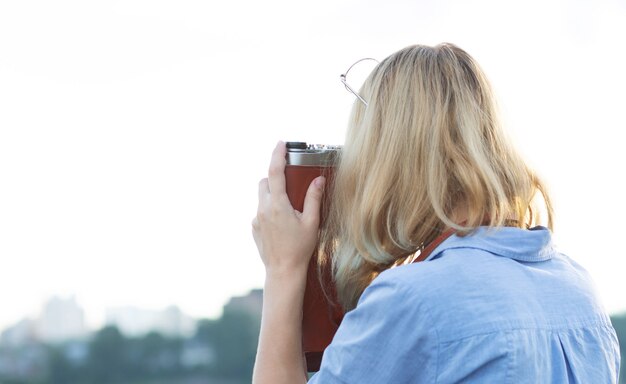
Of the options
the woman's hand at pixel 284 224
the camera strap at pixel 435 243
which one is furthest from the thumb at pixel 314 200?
the camera strap at pixel 435 243

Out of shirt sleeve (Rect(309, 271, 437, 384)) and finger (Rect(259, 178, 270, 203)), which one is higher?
finger (Rect(259, 178, 270, 203))

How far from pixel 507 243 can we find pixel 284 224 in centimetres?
24

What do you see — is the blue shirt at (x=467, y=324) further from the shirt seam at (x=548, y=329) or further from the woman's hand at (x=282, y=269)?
the woman's hand at (x=282, y=269)

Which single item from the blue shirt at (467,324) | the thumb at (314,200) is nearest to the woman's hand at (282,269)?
the thumb at (314,200)

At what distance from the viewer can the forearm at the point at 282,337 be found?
91cm

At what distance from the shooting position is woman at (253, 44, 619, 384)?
0.74 meters

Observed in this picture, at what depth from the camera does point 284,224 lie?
0.94 meters

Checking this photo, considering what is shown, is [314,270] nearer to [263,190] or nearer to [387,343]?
[263,190]

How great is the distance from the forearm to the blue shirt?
131mm

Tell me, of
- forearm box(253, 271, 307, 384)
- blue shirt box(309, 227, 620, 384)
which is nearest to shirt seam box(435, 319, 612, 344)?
blue shirt box(309, 227, 620, 384)

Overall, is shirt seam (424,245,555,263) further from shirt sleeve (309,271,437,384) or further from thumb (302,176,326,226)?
thumb (302,176,326,226)

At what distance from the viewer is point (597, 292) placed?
0.88 metres

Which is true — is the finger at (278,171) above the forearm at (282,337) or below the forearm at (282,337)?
above

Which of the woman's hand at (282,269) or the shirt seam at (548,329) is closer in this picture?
the shirt seam at (548,329)
